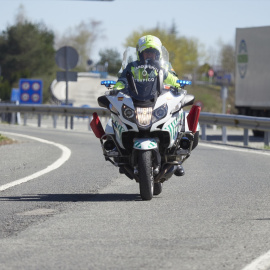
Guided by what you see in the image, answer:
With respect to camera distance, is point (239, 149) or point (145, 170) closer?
point (145, 170)

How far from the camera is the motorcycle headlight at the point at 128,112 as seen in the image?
9953 mm

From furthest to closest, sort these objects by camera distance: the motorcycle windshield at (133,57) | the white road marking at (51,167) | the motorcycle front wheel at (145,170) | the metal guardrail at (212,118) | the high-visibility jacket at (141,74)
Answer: the metal guardrail at (212,118) → the white road marking at (51,167) → the motorcycle windshield at (133,57) → the high-visibility jacket at (141,74) → the motorcycle front wheel at (145,170)

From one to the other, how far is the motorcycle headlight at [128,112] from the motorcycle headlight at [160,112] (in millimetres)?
229

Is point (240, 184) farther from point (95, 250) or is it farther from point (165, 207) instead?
point (95, 250)

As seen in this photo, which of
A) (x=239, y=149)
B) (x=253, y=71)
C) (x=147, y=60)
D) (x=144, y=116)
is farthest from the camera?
(x=253, y=71)

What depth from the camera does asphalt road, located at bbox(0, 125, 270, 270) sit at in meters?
6.46

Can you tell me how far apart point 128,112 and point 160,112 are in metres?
0.33

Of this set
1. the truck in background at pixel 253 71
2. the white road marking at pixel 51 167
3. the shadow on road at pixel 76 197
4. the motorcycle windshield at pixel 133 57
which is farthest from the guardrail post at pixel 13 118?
the shadow on road at pixel 76 197

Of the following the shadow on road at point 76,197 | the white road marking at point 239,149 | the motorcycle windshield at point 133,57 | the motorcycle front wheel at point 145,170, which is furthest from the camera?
the white road marking at point 239,149

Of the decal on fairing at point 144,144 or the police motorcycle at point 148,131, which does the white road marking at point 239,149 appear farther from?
the decal on fairing at point 144,144

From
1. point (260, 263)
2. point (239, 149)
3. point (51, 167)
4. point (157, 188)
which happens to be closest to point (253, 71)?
point (239, 149)

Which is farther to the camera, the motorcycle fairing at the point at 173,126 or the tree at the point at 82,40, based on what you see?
the tree at the point at 82,40

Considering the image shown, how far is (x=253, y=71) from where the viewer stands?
31.3 meters

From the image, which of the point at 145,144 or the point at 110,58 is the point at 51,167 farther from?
the point at 110,58
